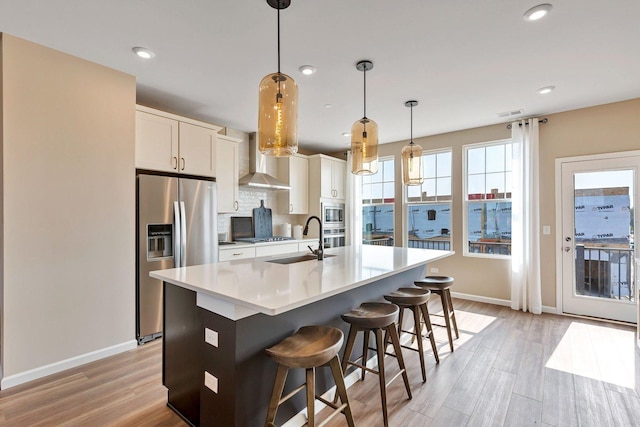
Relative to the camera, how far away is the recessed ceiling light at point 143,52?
2.45m

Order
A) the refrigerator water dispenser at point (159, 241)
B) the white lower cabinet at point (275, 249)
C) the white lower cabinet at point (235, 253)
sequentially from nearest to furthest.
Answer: the refrigerator water dispenser at point (159, 241)
the white lower cabinet at point (235, 253)
the white lower cabinet at point (275, 249)

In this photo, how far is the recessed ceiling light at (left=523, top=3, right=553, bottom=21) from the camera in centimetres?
193

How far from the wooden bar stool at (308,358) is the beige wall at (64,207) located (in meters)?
2.08

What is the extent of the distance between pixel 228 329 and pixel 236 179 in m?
3.14

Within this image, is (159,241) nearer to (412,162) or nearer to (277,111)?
(277,111)

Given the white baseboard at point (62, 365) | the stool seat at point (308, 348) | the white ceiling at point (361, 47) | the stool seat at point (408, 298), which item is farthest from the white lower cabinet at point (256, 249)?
the white ceiling at point (361, 47)

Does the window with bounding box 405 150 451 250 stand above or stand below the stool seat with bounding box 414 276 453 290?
above

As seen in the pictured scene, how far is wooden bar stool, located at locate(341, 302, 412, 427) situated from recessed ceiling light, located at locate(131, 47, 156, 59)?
2588 millimetres

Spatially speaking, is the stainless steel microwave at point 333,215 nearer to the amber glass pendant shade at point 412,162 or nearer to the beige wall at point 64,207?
the amber glass pendant shade at point 412,162

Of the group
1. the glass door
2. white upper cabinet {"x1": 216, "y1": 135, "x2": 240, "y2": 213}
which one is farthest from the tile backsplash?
the glass door

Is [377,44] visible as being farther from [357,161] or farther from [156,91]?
[156,91]

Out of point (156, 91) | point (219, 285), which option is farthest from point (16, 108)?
point (219, 285)

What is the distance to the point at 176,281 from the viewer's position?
174 centimetres

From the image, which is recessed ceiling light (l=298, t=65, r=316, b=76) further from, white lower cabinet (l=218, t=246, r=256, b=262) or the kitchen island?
white lower cabinet (l=218, t=246, r=256, b=262)
